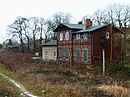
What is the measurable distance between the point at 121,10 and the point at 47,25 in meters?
24.9

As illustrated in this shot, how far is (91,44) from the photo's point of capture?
33031mm

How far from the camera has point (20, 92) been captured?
1537cm

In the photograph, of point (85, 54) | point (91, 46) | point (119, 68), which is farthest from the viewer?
point (85, 54)

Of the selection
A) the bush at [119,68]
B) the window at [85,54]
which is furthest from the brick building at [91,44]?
the bush at [119,68]

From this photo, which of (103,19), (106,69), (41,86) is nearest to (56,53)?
(106,69)

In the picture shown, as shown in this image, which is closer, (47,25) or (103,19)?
(103,19)

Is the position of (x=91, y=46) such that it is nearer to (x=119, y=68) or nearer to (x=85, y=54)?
(x=85, y=54)

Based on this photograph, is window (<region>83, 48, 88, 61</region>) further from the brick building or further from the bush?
the bush

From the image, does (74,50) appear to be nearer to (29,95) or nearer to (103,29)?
(103,29)

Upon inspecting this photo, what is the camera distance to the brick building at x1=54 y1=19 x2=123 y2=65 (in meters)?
33.2

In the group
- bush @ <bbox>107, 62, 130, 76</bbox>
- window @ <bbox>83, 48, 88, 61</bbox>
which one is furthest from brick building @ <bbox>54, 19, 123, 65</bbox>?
bush @ <bbox>107, 62, 130, 76</bbox>

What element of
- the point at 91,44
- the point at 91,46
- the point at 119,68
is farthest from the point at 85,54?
the point at 119,68

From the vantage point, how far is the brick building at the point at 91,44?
33.2 metres

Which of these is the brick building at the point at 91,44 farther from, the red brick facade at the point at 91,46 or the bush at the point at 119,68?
the bush at the point at 119,68
